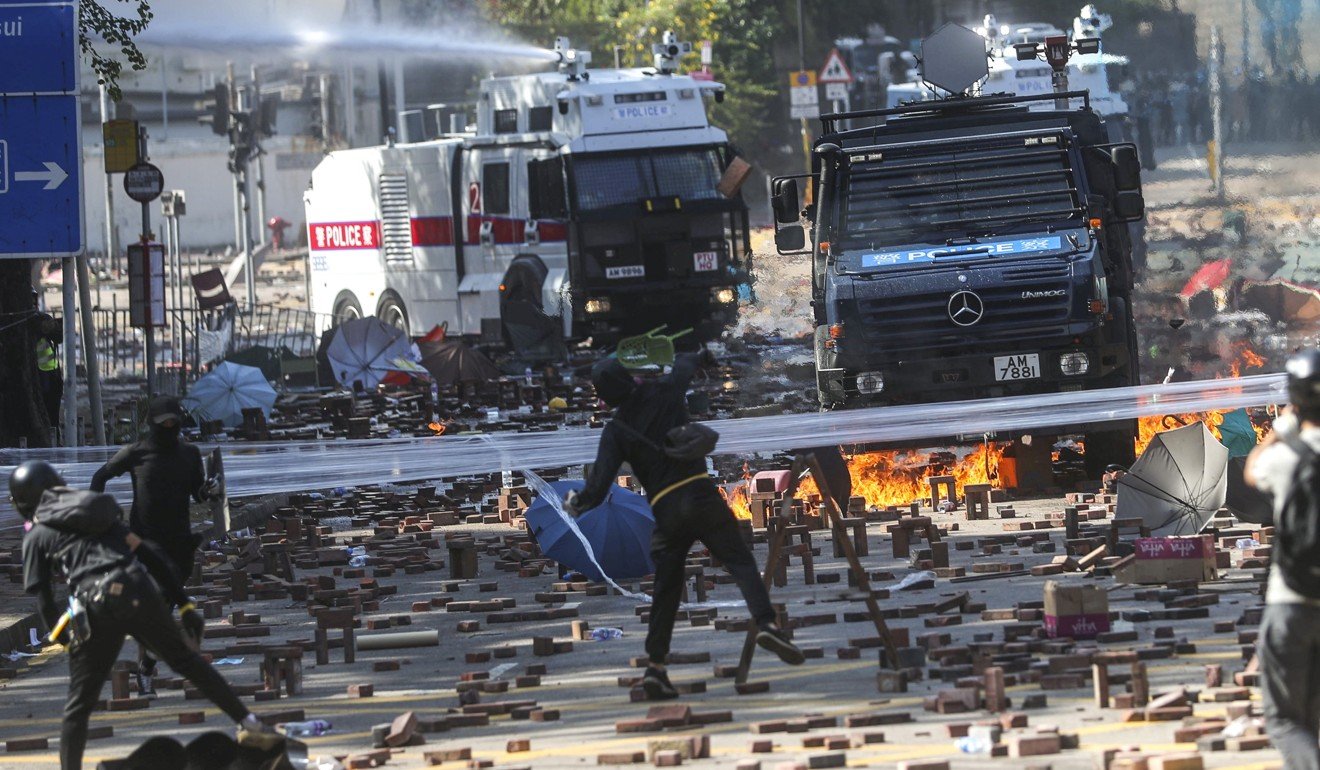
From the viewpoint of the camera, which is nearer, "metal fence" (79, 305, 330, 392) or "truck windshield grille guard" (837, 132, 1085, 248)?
"truck windshield grille guard" (837, 132, 1085, 248)

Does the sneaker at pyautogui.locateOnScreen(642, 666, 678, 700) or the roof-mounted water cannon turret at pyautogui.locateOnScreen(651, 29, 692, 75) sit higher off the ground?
the roof-mounted water cannon turret at pyautogui.locateOnScreen(651, 29, 692, 75)

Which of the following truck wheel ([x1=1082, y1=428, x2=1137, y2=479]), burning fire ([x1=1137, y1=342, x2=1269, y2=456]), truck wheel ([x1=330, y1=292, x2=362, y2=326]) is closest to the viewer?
truck wheel ([x1=1082, y1=428, x2=1137, y2=479])

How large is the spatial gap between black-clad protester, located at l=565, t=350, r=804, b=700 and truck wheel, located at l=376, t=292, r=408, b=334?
22499 millimetres

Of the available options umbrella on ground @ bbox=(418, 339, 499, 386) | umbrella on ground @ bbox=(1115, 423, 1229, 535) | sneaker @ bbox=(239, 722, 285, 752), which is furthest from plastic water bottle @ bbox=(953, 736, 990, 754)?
umbrella on ground @ bbox=(418, 339, 499, 386)

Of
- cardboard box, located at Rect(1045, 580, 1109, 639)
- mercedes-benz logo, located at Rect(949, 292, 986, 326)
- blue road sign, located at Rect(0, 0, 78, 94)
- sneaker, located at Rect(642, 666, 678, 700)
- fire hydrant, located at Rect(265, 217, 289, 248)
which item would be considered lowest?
sneaker, located at Rect(642, 666, 678, 700)

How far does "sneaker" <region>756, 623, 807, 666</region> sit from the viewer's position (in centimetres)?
970

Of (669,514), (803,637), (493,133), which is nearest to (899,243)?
(803,637)

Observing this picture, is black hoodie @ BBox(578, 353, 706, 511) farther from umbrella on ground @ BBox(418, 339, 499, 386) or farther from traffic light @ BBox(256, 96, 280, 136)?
traffic light @ BBox(256, 96, 280, 136)

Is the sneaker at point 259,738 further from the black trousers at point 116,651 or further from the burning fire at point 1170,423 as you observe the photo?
the burning fire at point 1170,423

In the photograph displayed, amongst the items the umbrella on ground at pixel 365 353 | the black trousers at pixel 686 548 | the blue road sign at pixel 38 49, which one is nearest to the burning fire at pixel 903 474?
the blue road sign at pixel 38 49

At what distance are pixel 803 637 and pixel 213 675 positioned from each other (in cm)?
379

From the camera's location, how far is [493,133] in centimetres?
3022

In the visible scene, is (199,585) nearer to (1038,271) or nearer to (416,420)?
(1038,271)

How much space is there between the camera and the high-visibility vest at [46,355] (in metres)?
22.7
